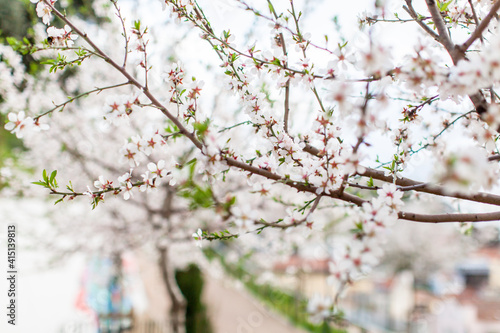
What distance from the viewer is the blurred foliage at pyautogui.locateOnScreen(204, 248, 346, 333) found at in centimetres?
844

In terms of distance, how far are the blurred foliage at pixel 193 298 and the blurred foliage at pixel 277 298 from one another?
556 mm

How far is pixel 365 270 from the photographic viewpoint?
1.19 m

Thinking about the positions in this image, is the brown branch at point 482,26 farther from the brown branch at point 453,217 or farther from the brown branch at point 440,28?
the brown branch at point 453,217

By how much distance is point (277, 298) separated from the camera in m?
10.9

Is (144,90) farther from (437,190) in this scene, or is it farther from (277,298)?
(277,298)

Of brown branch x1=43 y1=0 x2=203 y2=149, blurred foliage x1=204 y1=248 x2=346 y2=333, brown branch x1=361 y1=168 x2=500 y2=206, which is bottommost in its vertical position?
blurred foliage x1=204 y1=248 x2=346 y2=333

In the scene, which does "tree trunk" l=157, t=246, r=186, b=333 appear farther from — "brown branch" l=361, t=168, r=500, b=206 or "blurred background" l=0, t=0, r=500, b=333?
"brown branch" l=361, t=168, r=500, b=206

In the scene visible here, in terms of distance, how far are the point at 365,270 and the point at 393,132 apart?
89 centimetres

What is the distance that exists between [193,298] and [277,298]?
13.4 ft

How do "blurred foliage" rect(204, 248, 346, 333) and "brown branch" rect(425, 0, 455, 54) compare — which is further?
"blurred foliage" rect(204, 248, 346, 333)

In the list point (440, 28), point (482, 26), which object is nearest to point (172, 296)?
point (440, 28)

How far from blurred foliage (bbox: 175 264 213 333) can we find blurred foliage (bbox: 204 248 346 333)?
556 mm

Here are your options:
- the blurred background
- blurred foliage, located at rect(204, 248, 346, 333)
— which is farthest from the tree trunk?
blurred foliage, located at rect(204, 248, 346, 333)

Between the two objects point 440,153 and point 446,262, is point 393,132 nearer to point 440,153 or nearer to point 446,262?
point 440,153
